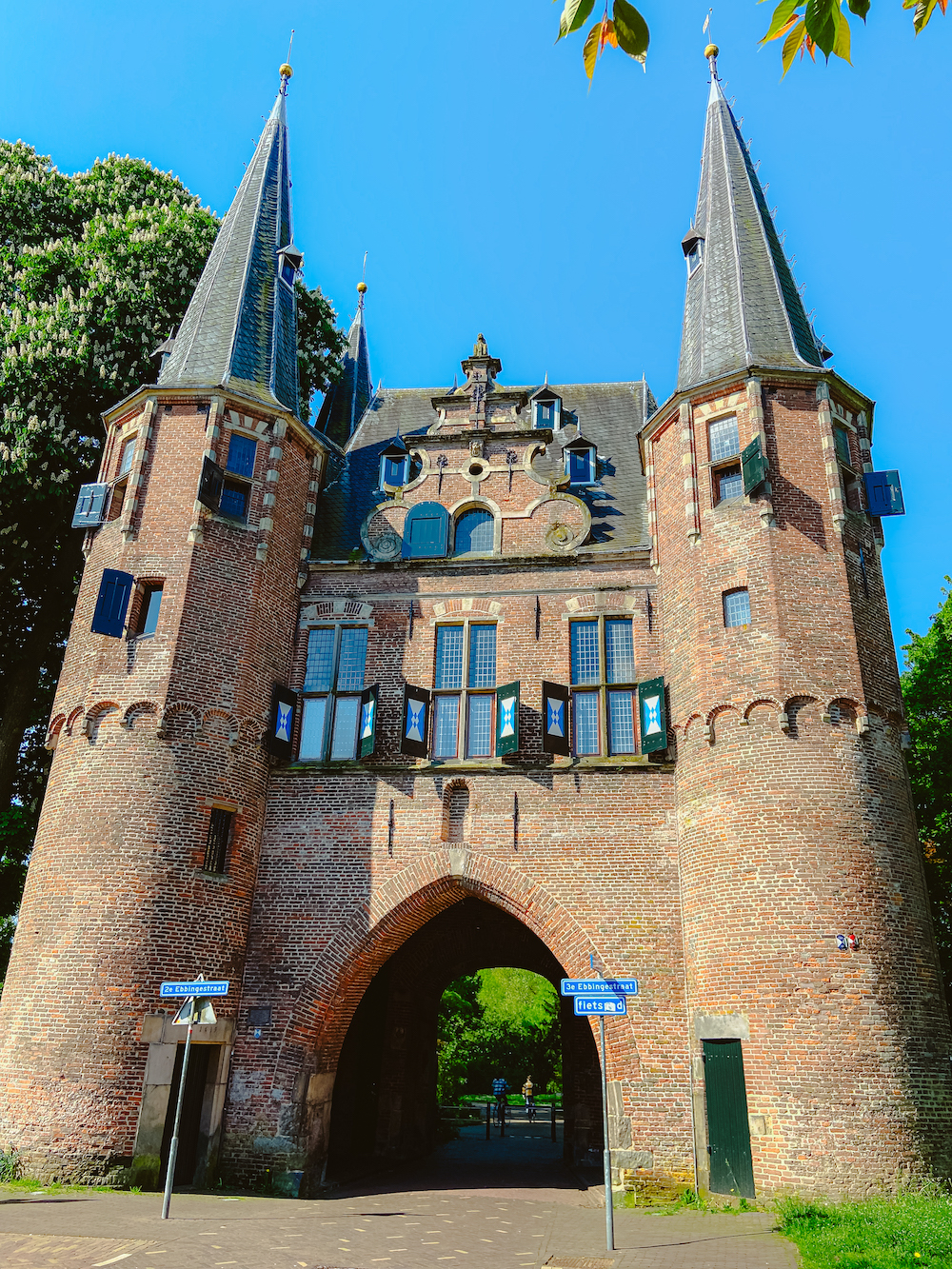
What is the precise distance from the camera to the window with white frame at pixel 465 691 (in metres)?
16.9

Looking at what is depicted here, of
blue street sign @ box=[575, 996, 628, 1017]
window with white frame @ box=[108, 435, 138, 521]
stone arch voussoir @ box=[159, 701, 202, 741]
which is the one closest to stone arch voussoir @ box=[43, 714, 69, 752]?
stone arch voussoir @ box=[159, 701, 202, 741]

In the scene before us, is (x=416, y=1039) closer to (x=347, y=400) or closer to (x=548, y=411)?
(x=548, y=411)

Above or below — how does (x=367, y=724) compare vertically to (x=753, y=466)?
below

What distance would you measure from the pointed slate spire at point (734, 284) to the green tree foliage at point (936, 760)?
8.24m

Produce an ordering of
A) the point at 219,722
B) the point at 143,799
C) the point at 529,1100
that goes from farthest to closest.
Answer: the point at 529,1100 < the point at 219,722 < the point at 143,799

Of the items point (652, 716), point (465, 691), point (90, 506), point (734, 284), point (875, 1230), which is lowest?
point (875, 1230)

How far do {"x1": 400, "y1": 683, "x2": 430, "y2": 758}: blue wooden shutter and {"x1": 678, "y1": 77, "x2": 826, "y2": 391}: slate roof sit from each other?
24.8 ft

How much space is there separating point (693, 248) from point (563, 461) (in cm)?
578

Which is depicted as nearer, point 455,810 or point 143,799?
point 143,799

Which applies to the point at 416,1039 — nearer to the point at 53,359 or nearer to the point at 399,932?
the point at 399,932

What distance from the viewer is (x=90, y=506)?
18.1m

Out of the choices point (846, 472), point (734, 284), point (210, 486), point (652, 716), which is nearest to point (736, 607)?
point (652, 716)

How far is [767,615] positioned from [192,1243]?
1138cm

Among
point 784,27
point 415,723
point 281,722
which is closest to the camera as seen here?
point 784,27
